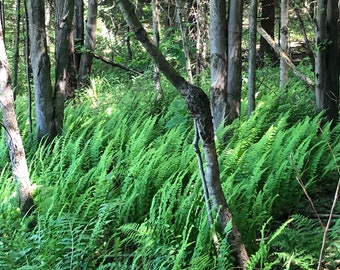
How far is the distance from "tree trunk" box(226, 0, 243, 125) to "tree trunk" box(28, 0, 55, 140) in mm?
2438

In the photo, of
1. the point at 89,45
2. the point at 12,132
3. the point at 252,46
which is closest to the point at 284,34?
the point at 252,46

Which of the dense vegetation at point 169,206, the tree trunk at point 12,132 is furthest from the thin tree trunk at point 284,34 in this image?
the tree trunk at point 12,132

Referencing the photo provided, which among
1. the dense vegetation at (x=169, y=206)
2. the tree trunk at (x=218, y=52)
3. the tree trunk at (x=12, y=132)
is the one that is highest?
the tree trunk at (x=218, y=52)

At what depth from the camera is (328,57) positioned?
18.2 feet

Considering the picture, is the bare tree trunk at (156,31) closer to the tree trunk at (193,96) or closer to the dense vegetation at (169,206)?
the dense vegetation at (169,206)

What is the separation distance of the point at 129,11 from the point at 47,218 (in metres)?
1.90

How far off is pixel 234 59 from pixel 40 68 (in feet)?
8.55

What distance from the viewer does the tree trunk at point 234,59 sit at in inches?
206

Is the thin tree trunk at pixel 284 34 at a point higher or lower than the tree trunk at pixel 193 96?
higher

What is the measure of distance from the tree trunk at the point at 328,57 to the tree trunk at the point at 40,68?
3.67m

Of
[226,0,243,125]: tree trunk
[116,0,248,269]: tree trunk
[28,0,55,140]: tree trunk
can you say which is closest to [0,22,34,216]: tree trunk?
[116,0,248,269]: tree trunk

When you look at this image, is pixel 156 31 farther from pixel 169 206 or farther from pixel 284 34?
pixel 169 206

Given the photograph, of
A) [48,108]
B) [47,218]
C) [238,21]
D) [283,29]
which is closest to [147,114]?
[48,108]

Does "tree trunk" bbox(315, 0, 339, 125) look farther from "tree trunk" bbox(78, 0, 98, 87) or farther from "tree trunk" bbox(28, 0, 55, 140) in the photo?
"tree trunk" bbox(78, 0, 98, 87)
